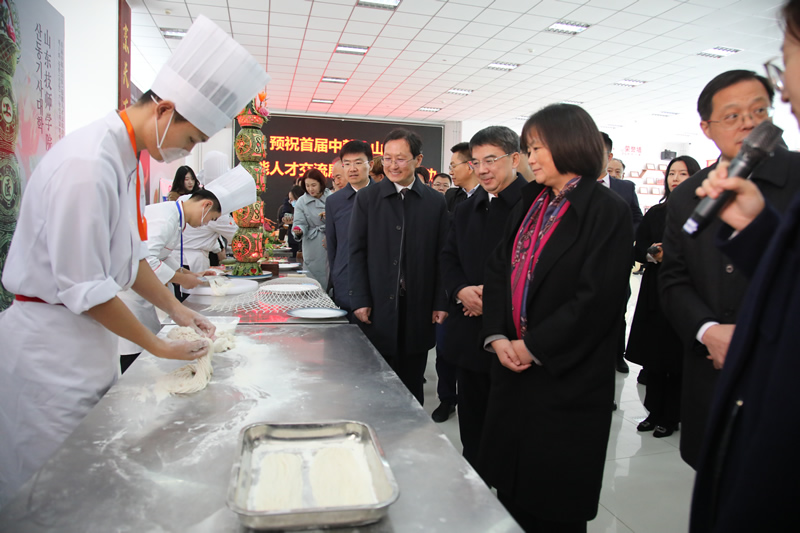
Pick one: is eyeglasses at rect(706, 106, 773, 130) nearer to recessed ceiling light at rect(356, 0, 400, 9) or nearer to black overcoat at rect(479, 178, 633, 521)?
black overcoat at rect(479, 178, 633, 521)

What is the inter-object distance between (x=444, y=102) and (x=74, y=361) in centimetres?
941

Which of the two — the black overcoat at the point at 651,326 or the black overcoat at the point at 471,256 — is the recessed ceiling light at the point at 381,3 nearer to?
the black overcoat at the point at 651,326

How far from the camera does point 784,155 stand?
1.24 meters

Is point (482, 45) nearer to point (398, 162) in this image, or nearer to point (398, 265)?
point (398, 162)

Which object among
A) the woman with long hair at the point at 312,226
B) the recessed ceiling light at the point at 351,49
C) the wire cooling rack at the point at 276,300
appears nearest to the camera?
the wire cooling rack at the point at 276,300

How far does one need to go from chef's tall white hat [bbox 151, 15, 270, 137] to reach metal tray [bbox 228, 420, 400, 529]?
0.85 metres

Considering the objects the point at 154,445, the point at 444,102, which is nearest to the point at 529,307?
the point at 154,445

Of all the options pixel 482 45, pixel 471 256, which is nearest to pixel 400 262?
pixel 471 256

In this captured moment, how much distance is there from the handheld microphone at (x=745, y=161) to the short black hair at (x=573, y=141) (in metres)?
0.60

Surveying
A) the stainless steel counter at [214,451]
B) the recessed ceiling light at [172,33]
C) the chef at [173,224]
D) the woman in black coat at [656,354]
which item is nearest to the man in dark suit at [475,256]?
the stainless steel counter at [214,451]

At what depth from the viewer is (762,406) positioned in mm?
590

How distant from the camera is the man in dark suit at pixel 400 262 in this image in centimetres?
215

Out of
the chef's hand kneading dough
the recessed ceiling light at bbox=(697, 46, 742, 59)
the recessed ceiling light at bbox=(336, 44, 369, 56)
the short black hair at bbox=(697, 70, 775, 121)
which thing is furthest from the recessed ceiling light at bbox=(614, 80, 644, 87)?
the chef's hand kneading dough

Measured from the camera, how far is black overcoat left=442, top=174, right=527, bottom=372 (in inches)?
73.9
